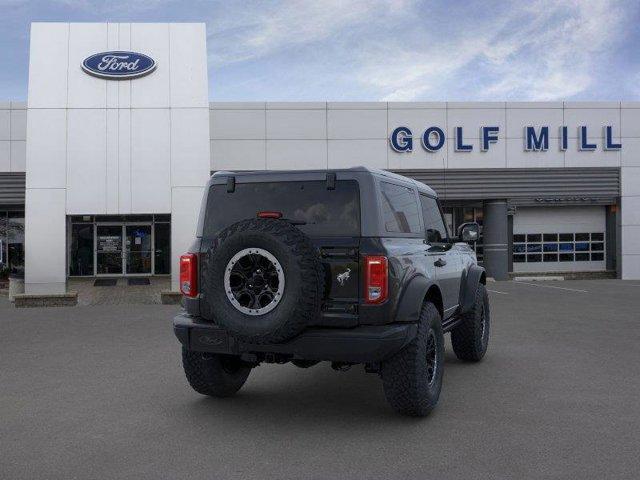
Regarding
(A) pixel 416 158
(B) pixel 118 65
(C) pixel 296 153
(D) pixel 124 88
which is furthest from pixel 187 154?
(A) pixel 416 158

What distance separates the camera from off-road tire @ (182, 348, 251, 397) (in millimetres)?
5578

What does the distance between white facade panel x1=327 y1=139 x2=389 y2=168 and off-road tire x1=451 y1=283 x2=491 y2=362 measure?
16925mm

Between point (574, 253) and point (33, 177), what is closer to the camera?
point (33, 177)

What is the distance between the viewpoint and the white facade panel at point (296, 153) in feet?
78.9

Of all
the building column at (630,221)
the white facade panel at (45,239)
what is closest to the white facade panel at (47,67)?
the white facade panel at (45,239)

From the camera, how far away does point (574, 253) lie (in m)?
26.8

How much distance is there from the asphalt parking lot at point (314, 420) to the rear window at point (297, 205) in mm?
1569

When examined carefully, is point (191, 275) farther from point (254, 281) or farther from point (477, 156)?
point (477, 156)

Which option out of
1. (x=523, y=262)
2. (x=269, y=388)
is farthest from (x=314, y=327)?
(x=523, y=262)

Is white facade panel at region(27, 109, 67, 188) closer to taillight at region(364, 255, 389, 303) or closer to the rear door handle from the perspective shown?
the rear door handle

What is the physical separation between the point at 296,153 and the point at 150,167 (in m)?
7.77

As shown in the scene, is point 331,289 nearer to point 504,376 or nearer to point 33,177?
point 504,376

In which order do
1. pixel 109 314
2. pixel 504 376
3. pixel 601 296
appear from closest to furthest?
1. pixel 504 376
2. pixel 109 314
3. pixel 601 296

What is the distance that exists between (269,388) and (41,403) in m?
2.10
